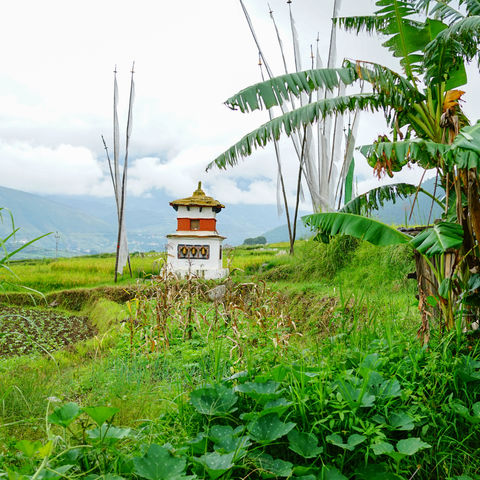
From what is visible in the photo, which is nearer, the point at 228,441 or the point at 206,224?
the point at 228,441

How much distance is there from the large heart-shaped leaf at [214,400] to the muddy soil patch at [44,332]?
145 inches

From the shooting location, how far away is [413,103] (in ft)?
11.3

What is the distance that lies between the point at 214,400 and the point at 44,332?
566 centimetres

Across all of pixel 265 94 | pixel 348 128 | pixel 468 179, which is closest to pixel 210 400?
pixel 468 179

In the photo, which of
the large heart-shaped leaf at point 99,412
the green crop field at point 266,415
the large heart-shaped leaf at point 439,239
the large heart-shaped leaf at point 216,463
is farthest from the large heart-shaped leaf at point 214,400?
the large heart-shaped leaf at point 439,239

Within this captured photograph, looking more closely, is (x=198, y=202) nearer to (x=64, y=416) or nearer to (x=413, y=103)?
(x=413, y=103)

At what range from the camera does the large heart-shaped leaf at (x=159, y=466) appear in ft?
4.24

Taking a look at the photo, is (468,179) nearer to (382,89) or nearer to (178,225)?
(382,89)

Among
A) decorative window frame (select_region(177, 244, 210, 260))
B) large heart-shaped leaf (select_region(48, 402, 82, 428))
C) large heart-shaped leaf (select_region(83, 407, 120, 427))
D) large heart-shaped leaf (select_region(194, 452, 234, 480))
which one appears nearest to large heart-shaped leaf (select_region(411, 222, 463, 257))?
large heart-shaped leaf (select_region(194, 452, 234, 480))

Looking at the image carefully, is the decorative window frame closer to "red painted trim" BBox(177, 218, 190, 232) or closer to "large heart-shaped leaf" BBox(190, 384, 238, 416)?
"red painted trim" BBox(177, 218, 190, 232)

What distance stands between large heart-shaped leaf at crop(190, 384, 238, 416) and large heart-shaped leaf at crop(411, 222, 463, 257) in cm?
156

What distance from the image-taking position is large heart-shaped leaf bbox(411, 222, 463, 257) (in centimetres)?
241

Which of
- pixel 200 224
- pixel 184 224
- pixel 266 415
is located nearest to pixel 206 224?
pixel 200 224

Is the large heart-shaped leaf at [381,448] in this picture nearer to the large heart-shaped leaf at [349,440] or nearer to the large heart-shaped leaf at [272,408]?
the large heart-shaped leaf at [349,440]
